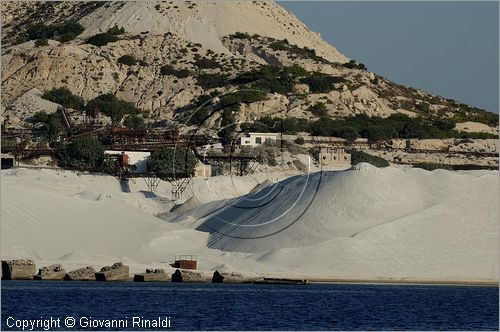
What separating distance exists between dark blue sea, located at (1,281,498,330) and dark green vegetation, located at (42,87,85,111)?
292ft

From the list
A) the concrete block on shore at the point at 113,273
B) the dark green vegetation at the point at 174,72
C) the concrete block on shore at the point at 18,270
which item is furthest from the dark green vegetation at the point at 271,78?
the concrete block on shore at the point at 18,270

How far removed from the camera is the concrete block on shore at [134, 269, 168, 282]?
9038cm

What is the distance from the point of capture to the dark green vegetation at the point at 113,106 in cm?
17325

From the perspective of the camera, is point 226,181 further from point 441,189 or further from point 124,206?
point 441,189

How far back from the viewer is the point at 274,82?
7126 inches

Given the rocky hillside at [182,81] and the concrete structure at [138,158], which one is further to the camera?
the rocky hillside at [182,81]

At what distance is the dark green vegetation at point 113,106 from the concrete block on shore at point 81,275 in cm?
8068

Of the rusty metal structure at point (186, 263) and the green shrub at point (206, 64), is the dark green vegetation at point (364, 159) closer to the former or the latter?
Answer: the green shrub at point (206, 64)

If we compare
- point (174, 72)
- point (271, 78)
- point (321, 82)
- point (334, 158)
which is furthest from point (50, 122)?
point (321, 82)

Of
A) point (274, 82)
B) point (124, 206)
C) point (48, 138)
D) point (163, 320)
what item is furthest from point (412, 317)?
point (274, 82)

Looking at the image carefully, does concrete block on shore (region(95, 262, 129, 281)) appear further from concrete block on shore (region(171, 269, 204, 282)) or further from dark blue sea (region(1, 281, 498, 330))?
concrete block on shore (region(171, 269, 204, 282))

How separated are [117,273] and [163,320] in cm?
2409

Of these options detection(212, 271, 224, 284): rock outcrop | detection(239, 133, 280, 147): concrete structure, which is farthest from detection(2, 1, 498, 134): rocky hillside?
detection(212, 271, 224, 284): rock outcrop

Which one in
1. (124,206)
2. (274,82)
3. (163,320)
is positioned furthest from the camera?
(274,82)
